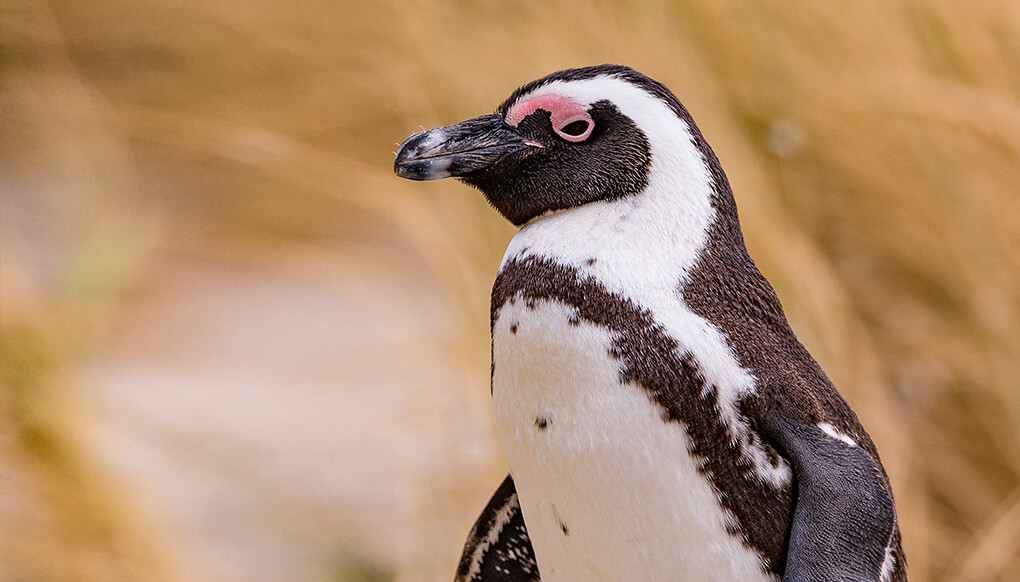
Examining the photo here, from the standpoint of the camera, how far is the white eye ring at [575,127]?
56cm

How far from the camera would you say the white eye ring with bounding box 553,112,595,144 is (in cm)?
56

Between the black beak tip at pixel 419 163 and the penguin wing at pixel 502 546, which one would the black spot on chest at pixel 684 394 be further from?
the penguin wing at pixel 502 546

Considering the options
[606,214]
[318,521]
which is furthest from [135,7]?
[606,214]

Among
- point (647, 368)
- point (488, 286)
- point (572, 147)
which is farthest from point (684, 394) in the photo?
point (488, 286)

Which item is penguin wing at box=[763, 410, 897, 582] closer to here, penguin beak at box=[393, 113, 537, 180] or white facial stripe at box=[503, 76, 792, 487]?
white facial stripe at box=[503, 76, 792, 487]

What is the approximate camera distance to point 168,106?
2078mm

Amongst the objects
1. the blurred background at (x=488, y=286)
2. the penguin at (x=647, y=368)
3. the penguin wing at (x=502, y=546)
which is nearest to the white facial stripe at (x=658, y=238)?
the penguin at (x=647, y=368)

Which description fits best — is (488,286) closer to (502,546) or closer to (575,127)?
(502,546)

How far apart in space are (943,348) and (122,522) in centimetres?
107

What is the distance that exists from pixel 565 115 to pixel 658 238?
86 millimetres

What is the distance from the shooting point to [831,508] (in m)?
0.52

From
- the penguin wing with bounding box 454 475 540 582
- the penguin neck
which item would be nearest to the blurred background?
the penguin wing with bounding box 454 475 540 582

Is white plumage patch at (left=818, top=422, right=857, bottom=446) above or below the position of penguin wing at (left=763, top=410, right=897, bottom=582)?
above

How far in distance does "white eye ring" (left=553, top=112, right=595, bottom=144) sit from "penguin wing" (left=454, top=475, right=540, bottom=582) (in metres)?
0.25
